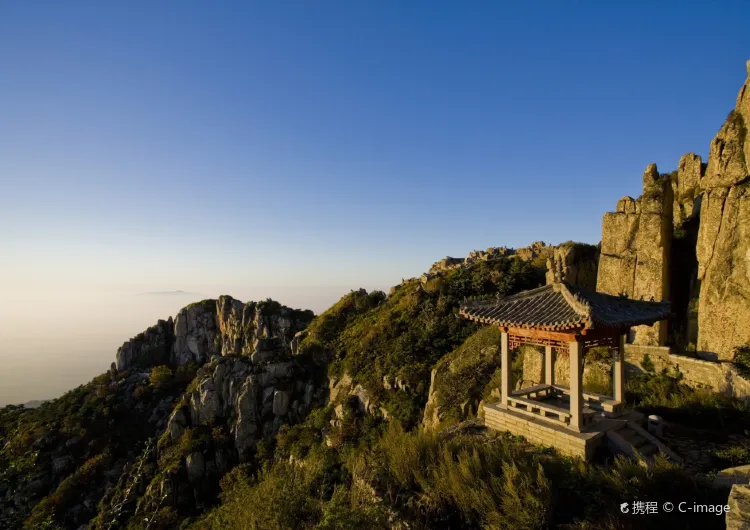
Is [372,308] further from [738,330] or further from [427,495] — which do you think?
[427,495]

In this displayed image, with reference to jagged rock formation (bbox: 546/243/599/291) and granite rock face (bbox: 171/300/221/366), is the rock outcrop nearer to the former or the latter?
granite rock face (bbox: 171/300/221/366)

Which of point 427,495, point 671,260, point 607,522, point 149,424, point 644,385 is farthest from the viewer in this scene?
point 149,424

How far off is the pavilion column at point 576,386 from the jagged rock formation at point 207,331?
125 feet

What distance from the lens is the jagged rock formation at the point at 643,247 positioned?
54.2ft

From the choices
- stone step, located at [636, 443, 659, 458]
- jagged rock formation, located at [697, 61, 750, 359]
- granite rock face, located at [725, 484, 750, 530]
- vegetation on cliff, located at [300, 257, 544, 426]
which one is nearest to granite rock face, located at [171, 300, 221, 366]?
vegetation on cliff, located at [300, 257, 544, 426]

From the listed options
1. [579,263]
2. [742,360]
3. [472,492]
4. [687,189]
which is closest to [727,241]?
Result: [742,360]

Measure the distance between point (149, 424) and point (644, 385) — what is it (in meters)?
42.2

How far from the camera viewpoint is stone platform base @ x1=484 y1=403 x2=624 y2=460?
838cm

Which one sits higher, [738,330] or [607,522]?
[738,330]

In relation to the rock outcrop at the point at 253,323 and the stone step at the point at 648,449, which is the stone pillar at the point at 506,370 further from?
the rock outcrop at the point at 253,323

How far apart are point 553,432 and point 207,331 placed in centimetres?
5454

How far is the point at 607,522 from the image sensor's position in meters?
5.86

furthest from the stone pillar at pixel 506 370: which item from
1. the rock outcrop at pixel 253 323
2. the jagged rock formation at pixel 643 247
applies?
the rock outcrop at pixel 253 323

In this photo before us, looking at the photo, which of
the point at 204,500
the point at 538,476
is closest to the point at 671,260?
the point at 538,476
